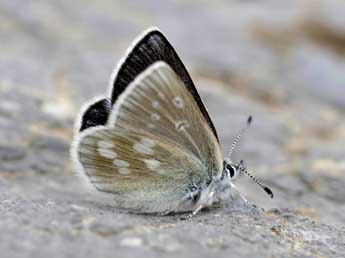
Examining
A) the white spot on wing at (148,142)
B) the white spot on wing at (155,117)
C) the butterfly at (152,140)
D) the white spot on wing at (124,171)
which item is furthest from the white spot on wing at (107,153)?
→ the white spot on wing at (155,117)

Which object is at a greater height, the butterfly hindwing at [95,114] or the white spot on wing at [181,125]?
the white spot on wing at [181,125]

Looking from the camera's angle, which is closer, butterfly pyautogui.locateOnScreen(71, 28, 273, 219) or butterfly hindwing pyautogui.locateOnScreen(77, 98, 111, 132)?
butterfly pyautogui.locateOnScreen(71, 28, 273, 219)

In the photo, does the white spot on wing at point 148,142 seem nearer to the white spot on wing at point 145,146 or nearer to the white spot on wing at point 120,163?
the white spot on wing at point 145,146

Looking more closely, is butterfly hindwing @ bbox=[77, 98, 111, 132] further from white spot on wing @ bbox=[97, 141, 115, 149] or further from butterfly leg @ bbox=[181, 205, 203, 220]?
butterfly leg @ bbox=[181, 205, 203, 220]

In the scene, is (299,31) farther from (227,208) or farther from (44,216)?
(44,216)

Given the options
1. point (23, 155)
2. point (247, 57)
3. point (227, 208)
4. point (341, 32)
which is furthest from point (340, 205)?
point (341, 32)

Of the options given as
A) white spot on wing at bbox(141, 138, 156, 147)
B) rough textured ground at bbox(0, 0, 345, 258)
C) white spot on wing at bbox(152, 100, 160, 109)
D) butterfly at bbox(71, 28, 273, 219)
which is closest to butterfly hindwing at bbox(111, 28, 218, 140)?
butterfly at bbox(71, 28, 273, 219)

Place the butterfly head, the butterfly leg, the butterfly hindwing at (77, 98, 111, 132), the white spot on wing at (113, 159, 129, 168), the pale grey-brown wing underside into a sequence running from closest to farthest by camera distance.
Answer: the pale grey-brown wing underside < the butterfly leg < the butterfly hindwing at (77, 98, 111, 132) < the white spot on wing at (113, 159, 129, 168) < the butterfly head
